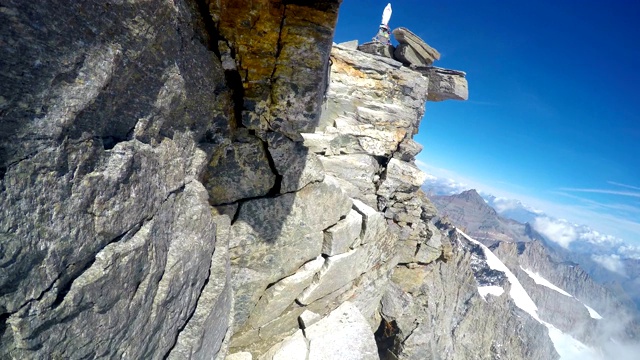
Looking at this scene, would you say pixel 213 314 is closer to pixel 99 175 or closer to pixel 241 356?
pixel 241 356

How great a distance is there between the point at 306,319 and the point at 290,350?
148 cm

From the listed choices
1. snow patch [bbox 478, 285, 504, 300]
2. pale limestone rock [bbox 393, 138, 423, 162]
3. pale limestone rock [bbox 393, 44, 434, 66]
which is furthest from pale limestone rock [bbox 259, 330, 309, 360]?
snow patch [bbox 478, 285, 504, 300]

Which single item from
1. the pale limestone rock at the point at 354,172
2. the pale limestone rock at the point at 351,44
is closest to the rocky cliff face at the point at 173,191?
the pale limestone rock at the point at 354,172

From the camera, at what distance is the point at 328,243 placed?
13.5m

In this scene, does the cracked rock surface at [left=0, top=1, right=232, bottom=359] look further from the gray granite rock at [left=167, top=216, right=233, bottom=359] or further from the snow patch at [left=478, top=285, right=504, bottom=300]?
the snow patch at [left=478, top=285, right=504, bottom=300]

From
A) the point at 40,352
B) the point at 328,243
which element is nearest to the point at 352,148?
the point at 328,243

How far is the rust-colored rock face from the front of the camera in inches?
308

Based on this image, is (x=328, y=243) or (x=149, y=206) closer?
(x=149, y=206)

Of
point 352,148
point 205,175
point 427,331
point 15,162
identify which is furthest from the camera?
point 427,331

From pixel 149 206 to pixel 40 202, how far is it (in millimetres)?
2034

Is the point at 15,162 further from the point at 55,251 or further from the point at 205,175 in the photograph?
the point at 205,175

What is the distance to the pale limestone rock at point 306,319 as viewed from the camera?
13711mm

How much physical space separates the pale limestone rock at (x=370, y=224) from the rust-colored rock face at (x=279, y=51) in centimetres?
808

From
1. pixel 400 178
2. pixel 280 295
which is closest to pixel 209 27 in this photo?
pixel 280 295
